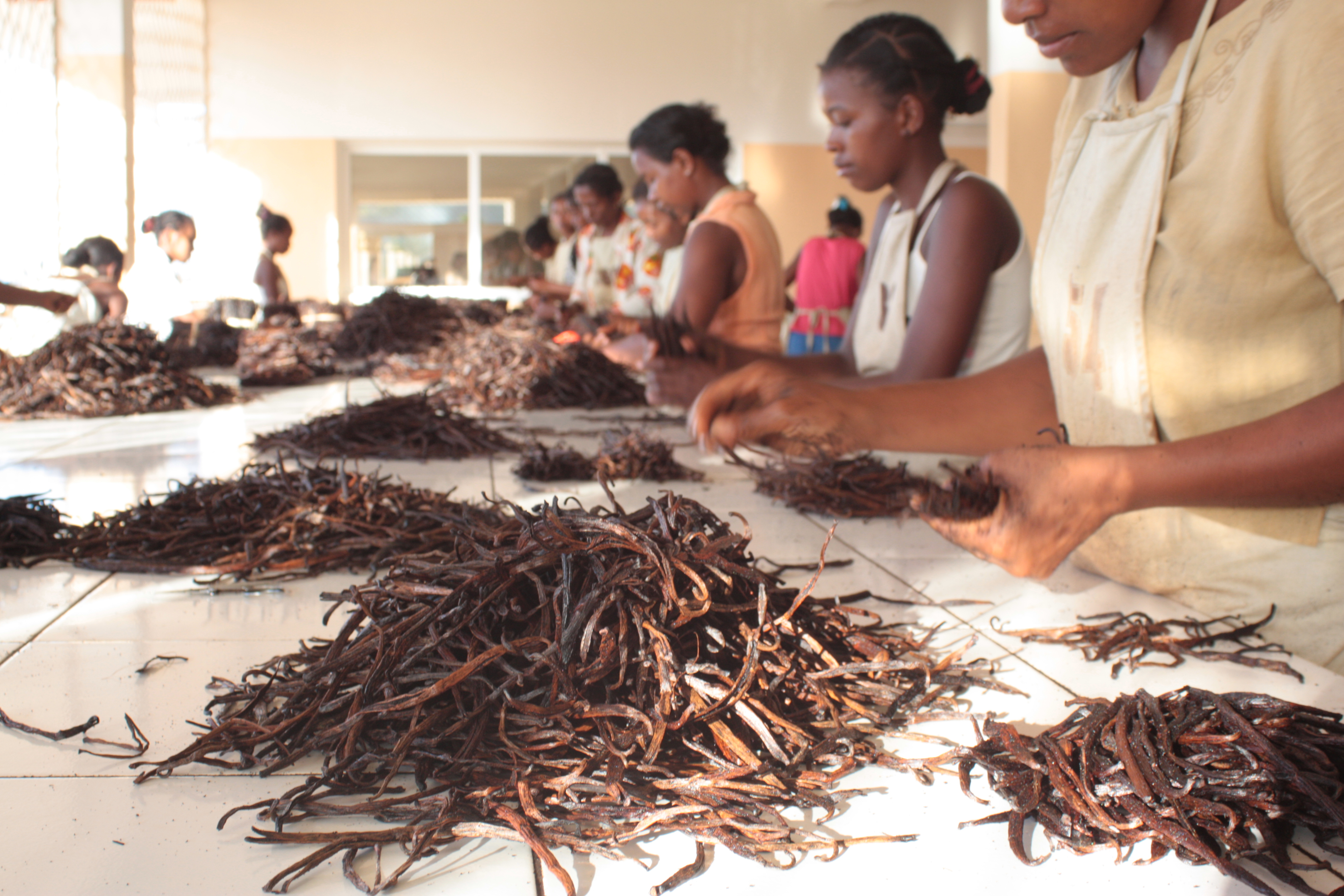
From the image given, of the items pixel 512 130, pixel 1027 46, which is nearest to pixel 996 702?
pixel 1027 46

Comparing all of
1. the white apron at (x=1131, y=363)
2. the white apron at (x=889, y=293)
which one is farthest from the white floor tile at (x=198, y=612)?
the white apron at (x=889, y=293)

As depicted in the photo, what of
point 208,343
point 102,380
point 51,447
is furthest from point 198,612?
point 208,343

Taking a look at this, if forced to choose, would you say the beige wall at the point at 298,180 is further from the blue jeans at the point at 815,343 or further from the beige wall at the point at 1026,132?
the beige wall at the point at 1026,132

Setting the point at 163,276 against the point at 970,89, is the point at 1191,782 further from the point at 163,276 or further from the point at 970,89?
the point at 163,276

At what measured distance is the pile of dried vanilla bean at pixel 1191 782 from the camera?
2.62 ft

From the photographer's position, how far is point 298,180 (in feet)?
35.5

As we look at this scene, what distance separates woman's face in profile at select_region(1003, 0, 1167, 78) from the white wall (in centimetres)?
1000

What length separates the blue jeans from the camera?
5738mm

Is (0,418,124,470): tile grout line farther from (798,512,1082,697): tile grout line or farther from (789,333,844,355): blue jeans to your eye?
(789,333,844,355): blue jeans

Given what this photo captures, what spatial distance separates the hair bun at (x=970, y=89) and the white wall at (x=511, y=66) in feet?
29.0

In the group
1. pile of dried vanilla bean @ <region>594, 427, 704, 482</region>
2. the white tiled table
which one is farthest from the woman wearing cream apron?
pile of dried vanilla bean @ <region>594, 427, 704, 482</region>

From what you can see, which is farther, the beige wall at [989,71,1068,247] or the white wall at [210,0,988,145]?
the white wall at [210,0,988,145]

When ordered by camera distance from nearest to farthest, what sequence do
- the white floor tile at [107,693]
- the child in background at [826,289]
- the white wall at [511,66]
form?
the white floor tile at [107,693] → the child in background at [826,289] → the white wall at [511,66]

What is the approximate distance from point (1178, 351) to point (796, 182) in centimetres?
1029
